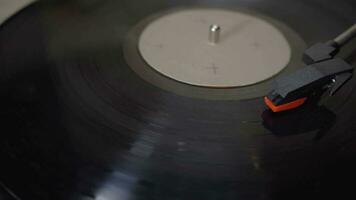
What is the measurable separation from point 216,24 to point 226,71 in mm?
142

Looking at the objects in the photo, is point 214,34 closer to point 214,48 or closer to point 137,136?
point 214,48

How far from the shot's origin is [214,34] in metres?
0.66

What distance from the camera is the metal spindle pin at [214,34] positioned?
0.65 metres

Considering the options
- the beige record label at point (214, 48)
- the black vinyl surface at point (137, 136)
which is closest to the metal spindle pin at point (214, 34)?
the beige record label at point (214, 48)

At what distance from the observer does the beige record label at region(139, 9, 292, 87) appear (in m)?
0.60

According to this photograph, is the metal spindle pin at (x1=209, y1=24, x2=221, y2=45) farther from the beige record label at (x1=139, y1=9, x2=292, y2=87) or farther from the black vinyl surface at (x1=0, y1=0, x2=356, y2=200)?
the black vinyl surface at (x1=0, y1=0, x2=356, y2=200)

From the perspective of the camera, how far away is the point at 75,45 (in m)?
0.63

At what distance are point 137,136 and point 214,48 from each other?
0.78 ft

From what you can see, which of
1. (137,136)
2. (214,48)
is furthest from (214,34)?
(137,136)

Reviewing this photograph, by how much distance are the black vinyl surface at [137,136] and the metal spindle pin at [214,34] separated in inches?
5.7

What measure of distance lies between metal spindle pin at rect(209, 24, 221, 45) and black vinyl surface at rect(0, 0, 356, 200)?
14 cm

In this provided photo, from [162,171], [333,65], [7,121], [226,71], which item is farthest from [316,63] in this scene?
[7,121]

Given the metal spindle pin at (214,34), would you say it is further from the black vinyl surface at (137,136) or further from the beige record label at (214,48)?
the black vinyl surface at (137,136)

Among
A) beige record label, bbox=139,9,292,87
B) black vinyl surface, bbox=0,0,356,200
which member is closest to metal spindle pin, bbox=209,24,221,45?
beige record label, bbox=139,9,292,87
